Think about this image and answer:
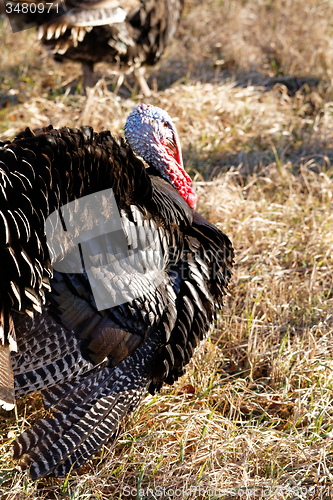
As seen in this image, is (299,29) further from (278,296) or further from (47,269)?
(47,269)

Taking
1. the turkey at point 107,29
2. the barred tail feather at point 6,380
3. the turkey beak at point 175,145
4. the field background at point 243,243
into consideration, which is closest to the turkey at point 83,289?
the barred tail feather at point 6,380

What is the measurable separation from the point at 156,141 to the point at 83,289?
98 centimetres

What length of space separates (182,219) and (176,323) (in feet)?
1.71

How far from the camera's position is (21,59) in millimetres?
5332

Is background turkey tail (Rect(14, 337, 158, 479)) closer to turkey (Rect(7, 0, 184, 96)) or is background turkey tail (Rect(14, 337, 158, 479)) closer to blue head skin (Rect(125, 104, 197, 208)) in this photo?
blue head skin (Rect(125, 104, 197, 208))

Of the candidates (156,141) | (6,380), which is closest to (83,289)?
(6,380)

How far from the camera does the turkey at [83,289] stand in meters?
1.85

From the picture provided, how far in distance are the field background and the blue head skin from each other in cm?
86

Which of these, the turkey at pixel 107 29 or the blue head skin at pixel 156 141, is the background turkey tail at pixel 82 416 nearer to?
the blue head skin at pixel 156 141

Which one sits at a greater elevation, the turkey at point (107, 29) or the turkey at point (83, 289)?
the turkey at point (107, 29)

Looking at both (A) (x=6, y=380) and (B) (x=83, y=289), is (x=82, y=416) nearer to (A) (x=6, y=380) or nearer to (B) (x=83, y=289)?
(A) (x=6, y=380)

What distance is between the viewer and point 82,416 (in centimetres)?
203

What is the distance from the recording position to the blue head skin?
250cm

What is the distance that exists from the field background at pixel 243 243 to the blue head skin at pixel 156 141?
2.82 ft
